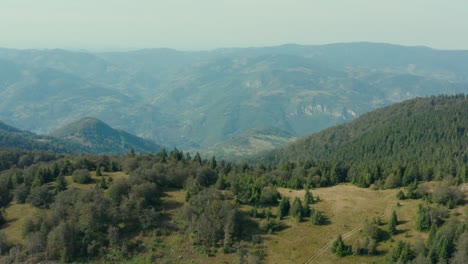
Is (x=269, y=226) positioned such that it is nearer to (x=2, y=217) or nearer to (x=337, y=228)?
(x=337, y=228)

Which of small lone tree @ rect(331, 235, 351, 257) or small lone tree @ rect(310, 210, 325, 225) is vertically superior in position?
small lone tree @ rect(310, 210, 325, 225)

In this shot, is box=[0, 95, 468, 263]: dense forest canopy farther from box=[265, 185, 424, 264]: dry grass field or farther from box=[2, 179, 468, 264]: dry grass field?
box=[265, 185, 424, 264]: dry grass field

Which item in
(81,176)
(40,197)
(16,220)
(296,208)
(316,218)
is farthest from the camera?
(81,176)

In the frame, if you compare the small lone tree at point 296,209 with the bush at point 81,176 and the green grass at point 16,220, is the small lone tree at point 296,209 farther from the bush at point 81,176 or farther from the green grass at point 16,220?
the green grass at point 16,220

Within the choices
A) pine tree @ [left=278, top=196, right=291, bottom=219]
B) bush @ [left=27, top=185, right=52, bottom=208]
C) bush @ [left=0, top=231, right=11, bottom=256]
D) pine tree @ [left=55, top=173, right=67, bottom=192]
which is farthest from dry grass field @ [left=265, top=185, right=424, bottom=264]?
pine tree @ [left=55, top=173, right=67, bottom=192]

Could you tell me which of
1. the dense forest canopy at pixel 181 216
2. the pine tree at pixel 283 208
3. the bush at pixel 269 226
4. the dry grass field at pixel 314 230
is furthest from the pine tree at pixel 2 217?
the pine tree at pixel 283 208

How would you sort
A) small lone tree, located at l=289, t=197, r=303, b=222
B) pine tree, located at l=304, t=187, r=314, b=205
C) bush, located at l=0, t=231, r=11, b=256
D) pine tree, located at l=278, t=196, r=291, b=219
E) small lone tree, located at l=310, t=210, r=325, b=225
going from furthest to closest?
pine tree, located at l=304, t=187, r=314, b=205, pine tree, located at l=278, t=196, r=291, b=219, small lone tree, located at l=289, t=197, r=303, b=222, small lone tree, located at l=310, t=210, r=325, b=225, bush, located at l=0, t=231, r=11, b=256

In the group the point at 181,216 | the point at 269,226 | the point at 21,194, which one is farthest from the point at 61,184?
the point at 269,226

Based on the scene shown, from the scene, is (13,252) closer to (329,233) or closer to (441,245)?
(329,233)
